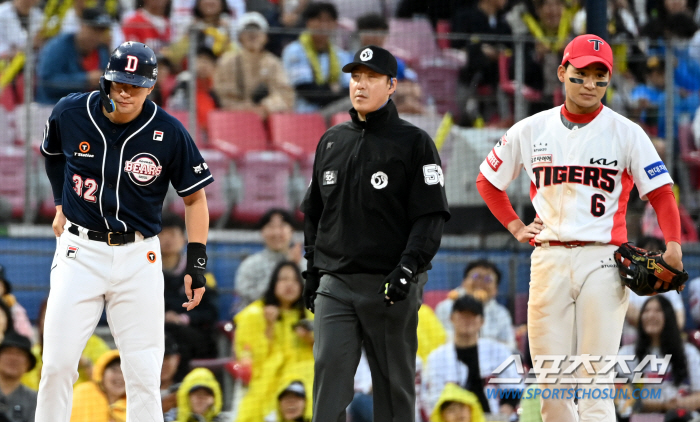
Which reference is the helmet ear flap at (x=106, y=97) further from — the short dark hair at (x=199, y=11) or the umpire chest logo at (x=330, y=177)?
the short dark hair at (x=199, y=11)

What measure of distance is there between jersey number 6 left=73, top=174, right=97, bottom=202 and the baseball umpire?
3.58 feet

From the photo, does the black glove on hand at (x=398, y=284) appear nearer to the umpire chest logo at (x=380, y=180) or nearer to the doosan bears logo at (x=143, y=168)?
the umpire chest logo at (x=380, y=180)

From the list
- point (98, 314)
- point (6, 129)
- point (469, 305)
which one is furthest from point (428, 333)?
point (6, 129)

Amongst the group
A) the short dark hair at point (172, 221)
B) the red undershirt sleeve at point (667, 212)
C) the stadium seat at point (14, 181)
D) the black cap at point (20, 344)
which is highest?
the stadium seat at point (14, 181)

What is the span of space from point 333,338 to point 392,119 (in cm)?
110

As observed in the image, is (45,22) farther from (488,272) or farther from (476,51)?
(488,272)

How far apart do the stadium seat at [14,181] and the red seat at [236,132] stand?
160 cm

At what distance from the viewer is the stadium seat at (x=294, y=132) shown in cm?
829

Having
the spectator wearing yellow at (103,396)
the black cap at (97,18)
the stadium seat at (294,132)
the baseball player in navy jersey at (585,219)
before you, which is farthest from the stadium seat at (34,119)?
the baseball player in navy jersey at (585,219)

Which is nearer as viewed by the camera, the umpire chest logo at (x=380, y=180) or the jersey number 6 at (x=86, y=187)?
the jersey number 6 at (x=86, y=187)

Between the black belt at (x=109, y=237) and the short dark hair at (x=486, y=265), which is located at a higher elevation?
the black belt at (x=109, y=237)

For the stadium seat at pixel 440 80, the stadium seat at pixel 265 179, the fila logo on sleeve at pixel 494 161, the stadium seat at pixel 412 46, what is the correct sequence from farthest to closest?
the stadium seat at pixel 412 46
the stadium seat at pixel 440 80
the stadium seat at pixel 265 179
the fila logo on sleeve at pixel 494 161

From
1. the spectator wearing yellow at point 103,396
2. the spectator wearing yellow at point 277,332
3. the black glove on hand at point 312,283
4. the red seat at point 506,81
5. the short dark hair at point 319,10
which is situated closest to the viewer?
the black glove on hand at point 312,283

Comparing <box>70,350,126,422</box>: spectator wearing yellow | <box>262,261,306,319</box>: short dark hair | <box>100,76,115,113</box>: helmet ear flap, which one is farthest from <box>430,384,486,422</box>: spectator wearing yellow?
<box>100,76,115,113</box>: helmet ear flap
